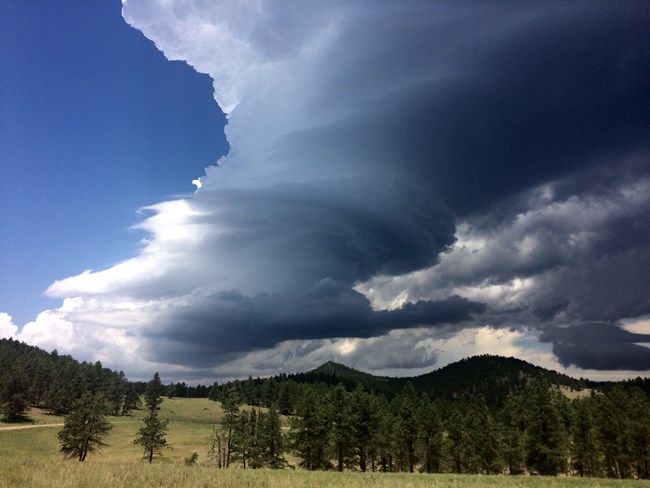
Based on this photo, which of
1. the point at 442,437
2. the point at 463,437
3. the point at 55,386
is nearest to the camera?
the point at 463,437

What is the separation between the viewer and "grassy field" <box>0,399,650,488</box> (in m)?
13.6

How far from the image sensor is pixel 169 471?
54.5 ft

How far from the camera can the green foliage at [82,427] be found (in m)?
60.7

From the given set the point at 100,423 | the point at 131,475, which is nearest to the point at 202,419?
the point at 100,423

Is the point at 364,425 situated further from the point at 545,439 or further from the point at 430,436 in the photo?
the point at 545,439

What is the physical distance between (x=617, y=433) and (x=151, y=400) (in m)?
132

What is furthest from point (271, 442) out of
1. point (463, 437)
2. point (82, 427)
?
point (463, 437)

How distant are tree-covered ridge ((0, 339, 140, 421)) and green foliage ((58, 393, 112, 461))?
35.3 meters

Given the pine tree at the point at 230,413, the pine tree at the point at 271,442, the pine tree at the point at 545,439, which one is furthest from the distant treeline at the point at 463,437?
the pine tree at the point at 271,442

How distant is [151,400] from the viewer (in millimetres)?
142375

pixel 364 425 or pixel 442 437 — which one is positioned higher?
pixel 364 425

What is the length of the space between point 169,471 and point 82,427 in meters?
56.1

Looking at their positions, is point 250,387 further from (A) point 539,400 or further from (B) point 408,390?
(A) point 539,400

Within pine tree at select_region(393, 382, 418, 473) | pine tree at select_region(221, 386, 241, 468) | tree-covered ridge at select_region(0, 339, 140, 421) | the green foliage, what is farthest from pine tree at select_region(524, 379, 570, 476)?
tree-covered ridge at select_region(0, 339, 140, 421)
